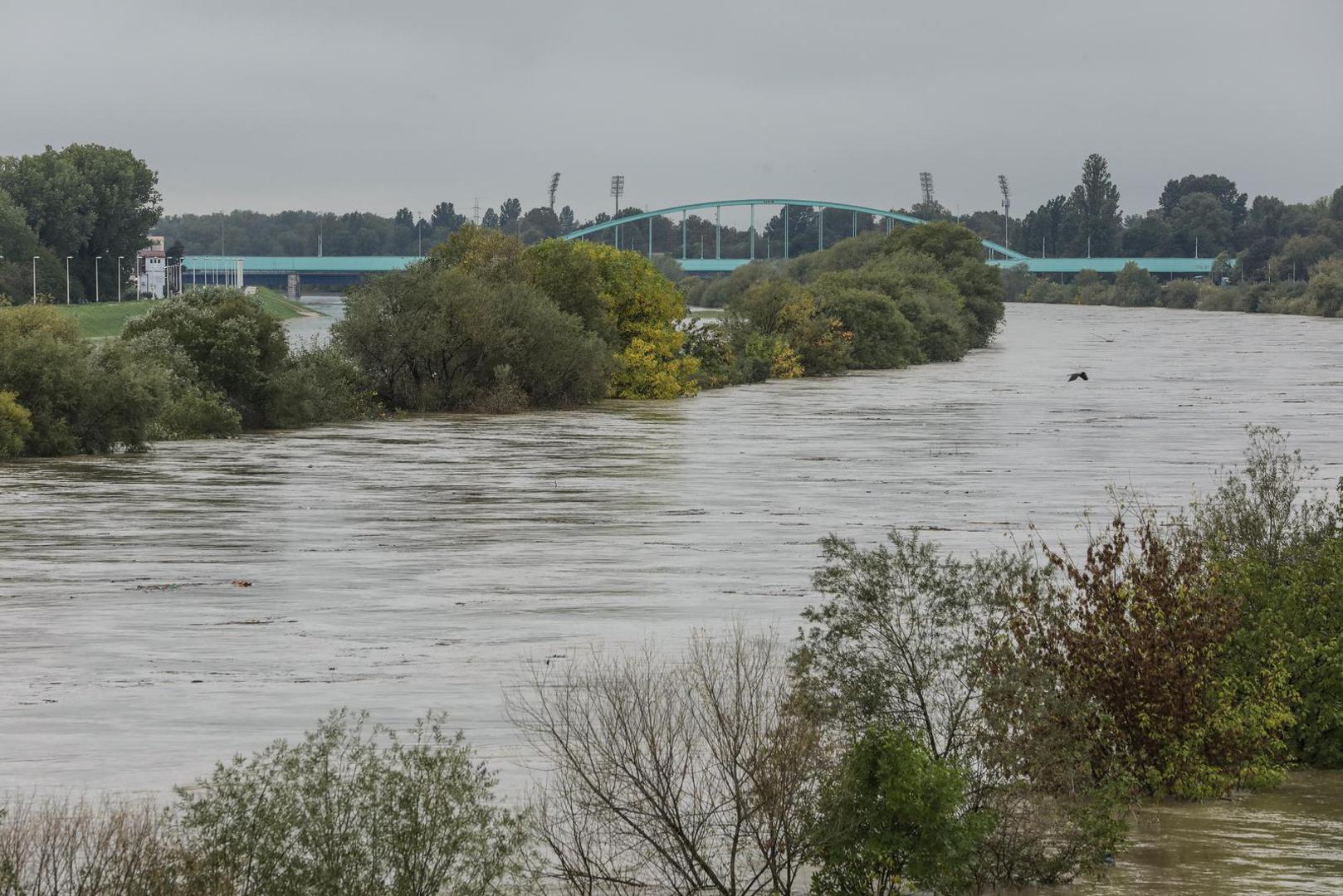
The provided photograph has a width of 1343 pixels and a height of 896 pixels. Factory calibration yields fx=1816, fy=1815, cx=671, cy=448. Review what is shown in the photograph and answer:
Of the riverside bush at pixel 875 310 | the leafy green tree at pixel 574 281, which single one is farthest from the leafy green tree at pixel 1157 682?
the riverside bush at pixel 875 310

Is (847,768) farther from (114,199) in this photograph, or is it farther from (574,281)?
(114,199)

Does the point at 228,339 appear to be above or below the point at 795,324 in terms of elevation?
below

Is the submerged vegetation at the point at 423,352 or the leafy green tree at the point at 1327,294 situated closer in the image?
the submerged vegetation at the point at 423,352

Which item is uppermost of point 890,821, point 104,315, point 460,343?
A: point 104,315

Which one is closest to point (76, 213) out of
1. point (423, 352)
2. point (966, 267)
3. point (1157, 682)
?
point (966, 267)

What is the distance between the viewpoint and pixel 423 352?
59.8m

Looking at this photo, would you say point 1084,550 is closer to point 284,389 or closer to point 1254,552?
point 1254,552

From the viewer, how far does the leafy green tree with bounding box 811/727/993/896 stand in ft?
32.5

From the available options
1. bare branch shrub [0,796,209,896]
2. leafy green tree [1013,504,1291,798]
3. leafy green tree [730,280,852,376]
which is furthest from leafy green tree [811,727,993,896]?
leafy green tree [730,280,852,376]

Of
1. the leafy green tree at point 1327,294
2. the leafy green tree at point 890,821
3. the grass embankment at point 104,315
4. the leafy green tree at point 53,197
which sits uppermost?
the leafy green tree at point 53,197

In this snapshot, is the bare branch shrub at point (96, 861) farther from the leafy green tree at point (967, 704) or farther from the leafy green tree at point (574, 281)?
the leafy green tree at point (574, 281)

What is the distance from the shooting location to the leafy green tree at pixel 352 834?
8.77 metres

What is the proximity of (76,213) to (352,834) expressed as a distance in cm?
15400

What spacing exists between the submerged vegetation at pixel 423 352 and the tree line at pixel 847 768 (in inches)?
1202
